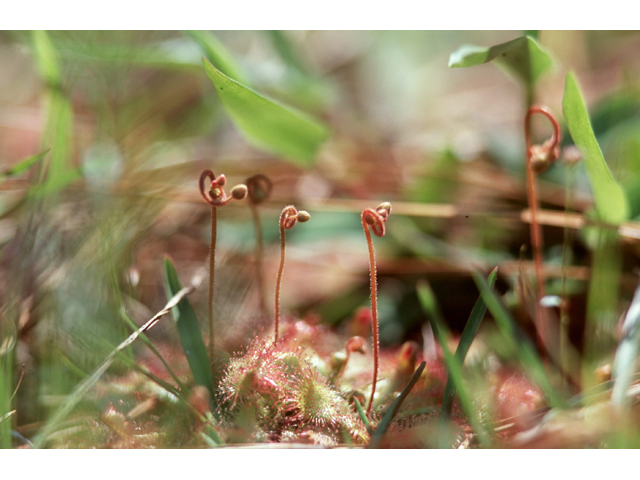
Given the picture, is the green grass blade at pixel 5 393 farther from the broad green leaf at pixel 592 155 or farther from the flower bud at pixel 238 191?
the broad green leaf at pixel 592 155

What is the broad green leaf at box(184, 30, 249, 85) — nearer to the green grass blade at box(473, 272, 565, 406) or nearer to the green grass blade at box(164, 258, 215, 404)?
the green grass blade at box(164, 258, 215, 404)

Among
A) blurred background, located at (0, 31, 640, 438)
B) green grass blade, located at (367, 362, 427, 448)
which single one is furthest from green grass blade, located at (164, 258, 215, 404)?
green grass blade, located at (367, 362, 427, 448)

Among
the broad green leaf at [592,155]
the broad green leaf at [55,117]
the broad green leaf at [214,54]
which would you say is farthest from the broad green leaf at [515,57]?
the broad green leaf at [55,117]

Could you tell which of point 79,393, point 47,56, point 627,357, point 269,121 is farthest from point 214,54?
point 627,357

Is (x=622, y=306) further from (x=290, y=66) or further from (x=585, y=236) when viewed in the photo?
(x=290, y=66)

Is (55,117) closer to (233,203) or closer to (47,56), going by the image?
(47,56)

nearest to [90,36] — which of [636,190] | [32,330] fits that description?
[32,330]
